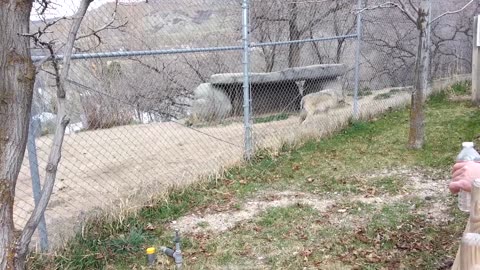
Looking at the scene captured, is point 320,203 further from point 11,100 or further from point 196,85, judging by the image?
point 196,85

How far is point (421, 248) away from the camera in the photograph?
3.61 meters

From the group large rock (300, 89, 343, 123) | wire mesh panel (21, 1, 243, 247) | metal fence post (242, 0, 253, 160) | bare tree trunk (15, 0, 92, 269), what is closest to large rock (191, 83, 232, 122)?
wire mesh panel (21, 1, 243, 247)

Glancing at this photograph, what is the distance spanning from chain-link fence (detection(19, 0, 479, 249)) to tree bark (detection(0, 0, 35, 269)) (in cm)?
86

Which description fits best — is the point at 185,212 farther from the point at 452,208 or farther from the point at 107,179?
the point at 452,208

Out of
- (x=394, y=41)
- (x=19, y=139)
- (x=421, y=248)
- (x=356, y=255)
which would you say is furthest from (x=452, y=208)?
(x=394, y=41)

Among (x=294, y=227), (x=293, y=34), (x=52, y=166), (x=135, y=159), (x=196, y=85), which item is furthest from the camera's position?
(x=293, y=34)

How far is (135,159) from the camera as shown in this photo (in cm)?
633

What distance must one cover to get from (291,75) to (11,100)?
23.7 feet

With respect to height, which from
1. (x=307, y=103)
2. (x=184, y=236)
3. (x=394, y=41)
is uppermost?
(x=394, y=41)

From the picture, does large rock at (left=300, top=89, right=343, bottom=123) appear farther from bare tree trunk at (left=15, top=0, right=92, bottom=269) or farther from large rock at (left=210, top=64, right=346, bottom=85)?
bare tree trunk at (left=15, top=0, right=92, bottom=269)

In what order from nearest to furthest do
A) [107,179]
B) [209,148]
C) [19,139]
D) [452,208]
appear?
[19,139] < [452,208] < [107,179] < [209,148]

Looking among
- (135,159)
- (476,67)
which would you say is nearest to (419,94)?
(476,67)

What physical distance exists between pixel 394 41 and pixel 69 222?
27.3 feet

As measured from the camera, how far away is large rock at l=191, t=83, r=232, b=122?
813 centimetres
